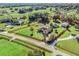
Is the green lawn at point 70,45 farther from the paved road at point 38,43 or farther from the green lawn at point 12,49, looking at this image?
the green lawn at point 12,49

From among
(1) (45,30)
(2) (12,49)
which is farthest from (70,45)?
(2) (12,49)

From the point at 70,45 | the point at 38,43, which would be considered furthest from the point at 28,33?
the point at 70,45

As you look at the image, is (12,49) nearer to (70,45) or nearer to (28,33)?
(28,33)

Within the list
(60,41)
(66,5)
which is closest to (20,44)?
(60,41)

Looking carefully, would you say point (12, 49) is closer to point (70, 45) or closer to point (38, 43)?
point (38, 43)

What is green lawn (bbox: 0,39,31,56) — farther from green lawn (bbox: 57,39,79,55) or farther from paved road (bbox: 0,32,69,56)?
green lawn (bbox: 57,39,79,55)

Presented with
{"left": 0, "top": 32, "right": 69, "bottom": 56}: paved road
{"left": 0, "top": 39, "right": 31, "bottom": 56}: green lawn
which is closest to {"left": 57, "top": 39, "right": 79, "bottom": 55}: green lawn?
{"left": 0, "top": 32, "right": 69, "bottom": 56}: paved road

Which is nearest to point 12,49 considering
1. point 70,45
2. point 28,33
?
point 28,33
